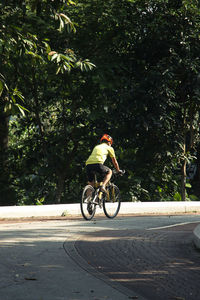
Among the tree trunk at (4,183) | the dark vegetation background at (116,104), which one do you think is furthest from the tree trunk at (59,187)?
the tree trunk at (4,183)

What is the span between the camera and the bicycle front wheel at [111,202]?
41.6ft

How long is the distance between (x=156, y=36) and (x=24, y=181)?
7.03 m

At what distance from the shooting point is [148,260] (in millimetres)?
6797

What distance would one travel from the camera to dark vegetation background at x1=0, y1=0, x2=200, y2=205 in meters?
17.5

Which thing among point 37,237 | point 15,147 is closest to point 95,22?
point 15,147

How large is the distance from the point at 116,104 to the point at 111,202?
5944mm

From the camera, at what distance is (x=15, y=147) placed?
20031mm

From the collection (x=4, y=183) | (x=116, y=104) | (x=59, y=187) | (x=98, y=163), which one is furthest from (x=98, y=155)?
(x=4, y=183)

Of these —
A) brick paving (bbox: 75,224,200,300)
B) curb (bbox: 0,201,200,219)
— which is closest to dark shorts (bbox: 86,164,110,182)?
curb (bbox: 0,201,200,219)

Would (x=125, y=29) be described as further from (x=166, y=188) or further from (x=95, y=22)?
(x=166, y=188)

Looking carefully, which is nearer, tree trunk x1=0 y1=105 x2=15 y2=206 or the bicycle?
the bicycle

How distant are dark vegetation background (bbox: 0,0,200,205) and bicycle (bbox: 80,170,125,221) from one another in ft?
14.8

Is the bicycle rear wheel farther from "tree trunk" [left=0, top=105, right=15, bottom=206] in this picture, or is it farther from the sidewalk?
"tree trunk" [left=0, top=105, right=15, bottom=206]

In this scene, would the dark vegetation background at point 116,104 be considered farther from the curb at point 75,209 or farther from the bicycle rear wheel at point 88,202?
the bicycle rear wheel at point 88,202
